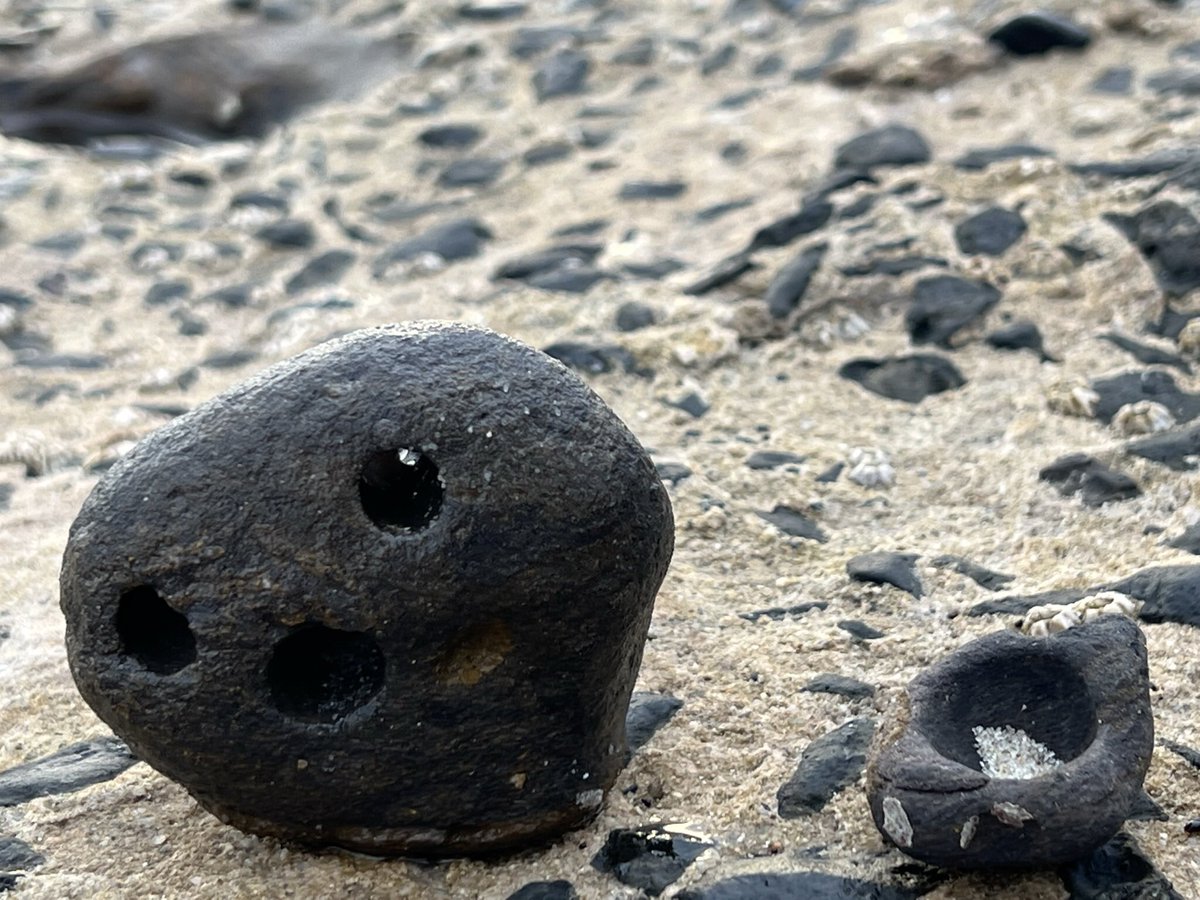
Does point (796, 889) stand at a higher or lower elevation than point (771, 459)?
higher

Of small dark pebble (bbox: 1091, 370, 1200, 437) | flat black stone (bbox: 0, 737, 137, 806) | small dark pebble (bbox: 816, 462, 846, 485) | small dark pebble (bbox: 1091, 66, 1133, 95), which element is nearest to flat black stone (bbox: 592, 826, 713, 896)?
flat black stone (bbox: 0, 737, 137, 806)

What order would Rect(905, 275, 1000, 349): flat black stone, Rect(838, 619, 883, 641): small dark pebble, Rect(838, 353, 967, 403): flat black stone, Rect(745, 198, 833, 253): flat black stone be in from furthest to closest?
1. Rect(745, 198, 833, 253): flat black stone
2. Rect(905, 275, 1000, 349): flat black stone
3. Rect(838, 353, 967, 403): flat black stone
4. Rect(838, 619, 883, 641): small dark pebble

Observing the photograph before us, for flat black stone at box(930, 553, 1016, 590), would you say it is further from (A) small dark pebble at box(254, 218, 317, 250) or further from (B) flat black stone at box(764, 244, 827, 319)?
(A) small dark pebble at box(254, 218, 317, 250)

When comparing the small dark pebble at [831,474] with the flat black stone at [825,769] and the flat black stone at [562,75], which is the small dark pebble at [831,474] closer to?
the flat black stone at [825,769]

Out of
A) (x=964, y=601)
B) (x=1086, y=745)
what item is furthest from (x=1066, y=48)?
(x=1086, y=745)

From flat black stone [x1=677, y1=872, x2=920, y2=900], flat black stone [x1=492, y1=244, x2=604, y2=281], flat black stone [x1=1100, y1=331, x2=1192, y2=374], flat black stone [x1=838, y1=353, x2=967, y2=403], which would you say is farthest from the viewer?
flat black stone [x1=492, y1=244, x2=604, y2=281]

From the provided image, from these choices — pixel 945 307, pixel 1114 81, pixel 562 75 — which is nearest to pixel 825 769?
pixel 945 307

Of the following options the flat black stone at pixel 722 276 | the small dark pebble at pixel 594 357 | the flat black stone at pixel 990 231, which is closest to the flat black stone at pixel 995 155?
the flat black stone at pixel 990 231

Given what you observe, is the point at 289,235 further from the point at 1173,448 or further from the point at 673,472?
the point at 1173,448
